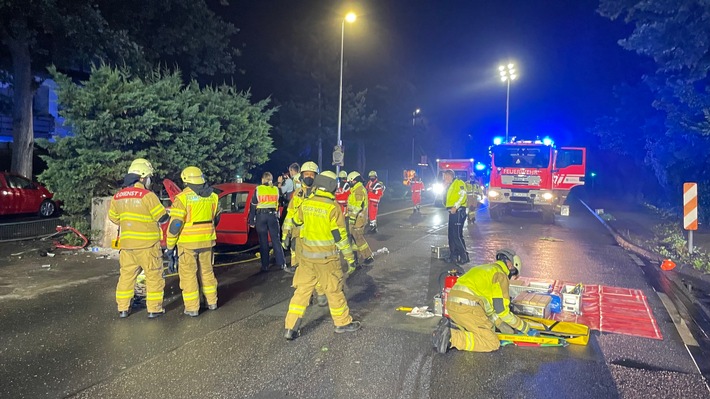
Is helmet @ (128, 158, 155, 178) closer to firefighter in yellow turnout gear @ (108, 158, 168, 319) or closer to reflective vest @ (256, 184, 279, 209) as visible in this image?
firefighter in yellow turnout gear @ (108, 158, 168, 319)

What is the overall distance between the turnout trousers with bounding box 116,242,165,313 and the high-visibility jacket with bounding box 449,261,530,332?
3.46m

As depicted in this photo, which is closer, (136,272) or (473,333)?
(473,333)

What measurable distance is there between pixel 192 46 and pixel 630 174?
33.0 metres

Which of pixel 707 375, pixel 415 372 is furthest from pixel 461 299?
pixel 707 375

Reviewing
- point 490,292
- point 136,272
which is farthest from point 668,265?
point 136,272

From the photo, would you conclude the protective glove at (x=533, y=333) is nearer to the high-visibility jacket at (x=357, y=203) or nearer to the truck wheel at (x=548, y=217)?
the high-visibility jacket at (x=357, y=203)

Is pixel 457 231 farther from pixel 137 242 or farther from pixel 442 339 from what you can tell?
pixel 137 242

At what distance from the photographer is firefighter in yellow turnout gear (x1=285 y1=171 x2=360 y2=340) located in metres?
5.42

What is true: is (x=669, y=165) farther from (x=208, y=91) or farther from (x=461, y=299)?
(x=461, y=299)

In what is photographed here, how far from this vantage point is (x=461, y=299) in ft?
16.4

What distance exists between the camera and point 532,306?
5734 millimetres

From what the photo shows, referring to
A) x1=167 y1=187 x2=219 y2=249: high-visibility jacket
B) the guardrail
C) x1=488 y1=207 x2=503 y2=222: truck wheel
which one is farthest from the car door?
x1=488 y1=207 x2=503 y2=222: truck wheel

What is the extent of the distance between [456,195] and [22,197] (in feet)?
41.4

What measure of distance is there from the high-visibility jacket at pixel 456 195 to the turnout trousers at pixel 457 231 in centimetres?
17
